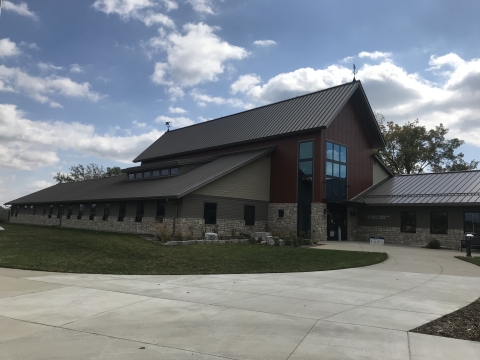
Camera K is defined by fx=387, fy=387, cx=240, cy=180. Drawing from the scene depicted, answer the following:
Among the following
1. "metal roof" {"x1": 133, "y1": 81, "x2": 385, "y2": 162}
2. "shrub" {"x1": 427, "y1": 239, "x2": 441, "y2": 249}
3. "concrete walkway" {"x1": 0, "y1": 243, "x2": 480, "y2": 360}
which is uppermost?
"metal roof" {"x1": 133, "y1": 81, "x2": 385, "y2": 162}

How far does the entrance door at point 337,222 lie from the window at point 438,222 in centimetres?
590

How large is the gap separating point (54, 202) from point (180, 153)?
46.8 ft

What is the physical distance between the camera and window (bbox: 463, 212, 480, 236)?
23422 millimetres

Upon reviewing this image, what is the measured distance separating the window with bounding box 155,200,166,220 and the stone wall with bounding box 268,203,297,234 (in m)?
8.39

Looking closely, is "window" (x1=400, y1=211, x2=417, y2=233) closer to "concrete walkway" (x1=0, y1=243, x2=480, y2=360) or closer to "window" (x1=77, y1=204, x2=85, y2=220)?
"concrete walkway" (x1=0, y1=243, x2=480, y2=360)

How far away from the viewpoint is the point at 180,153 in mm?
37719

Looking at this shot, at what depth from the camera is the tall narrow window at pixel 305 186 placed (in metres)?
27.5

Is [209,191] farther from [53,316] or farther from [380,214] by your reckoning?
[53,316]

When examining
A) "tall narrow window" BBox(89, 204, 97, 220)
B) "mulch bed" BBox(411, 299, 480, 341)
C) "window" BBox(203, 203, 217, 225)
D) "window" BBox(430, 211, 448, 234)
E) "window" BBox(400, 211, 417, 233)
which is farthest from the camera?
"tall narrow window" BBox(89, 204, 97, 220)

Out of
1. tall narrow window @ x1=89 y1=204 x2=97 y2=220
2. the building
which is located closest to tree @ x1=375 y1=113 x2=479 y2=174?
the building

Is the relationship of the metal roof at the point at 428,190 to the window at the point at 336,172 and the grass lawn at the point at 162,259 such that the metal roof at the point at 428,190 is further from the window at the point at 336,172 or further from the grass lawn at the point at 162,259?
the grass lawn at the point at 162,259

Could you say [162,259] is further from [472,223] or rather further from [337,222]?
[472,223]

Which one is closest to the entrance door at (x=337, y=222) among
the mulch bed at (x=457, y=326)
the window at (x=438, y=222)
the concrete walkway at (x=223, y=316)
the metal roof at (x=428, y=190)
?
the metal roof at (x=428, y=190)

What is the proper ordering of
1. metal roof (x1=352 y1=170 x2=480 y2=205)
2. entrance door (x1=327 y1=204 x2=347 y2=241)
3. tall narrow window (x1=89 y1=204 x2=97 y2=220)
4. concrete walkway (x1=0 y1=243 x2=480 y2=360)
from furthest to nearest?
tall narrow window (x1=89 y1=204 x2=97 y2=220) < entrance door (x1=327 y1=204 x2=347 y2=241) < metal roof (x1=352 y1=170 x2=480 y2=205) < concrete walkway (x1=0 y1=243 x2=480 y2=360)
